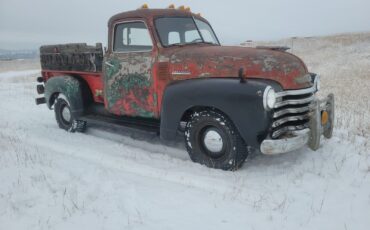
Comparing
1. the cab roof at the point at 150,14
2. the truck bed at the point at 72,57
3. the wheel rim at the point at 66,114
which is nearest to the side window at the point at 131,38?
the cab roof at the point at 150,14

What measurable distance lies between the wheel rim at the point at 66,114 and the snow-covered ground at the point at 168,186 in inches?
30.1

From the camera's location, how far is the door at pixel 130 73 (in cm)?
550

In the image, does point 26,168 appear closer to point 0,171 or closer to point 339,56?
point 0,171

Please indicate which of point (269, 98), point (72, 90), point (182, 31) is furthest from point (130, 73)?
point (269, 98)

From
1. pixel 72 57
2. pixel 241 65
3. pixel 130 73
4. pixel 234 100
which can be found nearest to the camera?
pixel 234 100

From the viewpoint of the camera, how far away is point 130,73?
5703 millimetres


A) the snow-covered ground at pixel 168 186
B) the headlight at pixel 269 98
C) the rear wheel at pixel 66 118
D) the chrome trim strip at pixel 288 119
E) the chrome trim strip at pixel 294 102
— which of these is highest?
the headlight at pixel 269 98

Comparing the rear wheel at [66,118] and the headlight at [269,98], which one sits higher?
the headlight at [269,98]

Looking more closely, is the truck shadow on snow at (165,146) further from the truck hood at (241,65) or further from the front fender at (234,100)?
the truck hood at (241,65)

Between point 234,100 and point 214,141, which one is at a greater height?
point 234,100

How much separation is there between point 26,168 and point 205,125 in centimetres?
246

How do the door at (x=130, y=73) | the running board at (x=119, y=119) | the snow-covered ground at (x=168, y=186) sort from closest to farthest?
the snow-covered ground at (x=168, y=186), the door at (x=130, y=73), the running board at (x=119, y=119)

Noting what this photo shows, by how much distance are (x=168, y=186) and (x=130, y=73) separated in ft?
→ 7.41

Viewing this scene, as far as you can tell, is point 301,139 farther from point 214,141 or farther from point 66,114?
point 66,114
